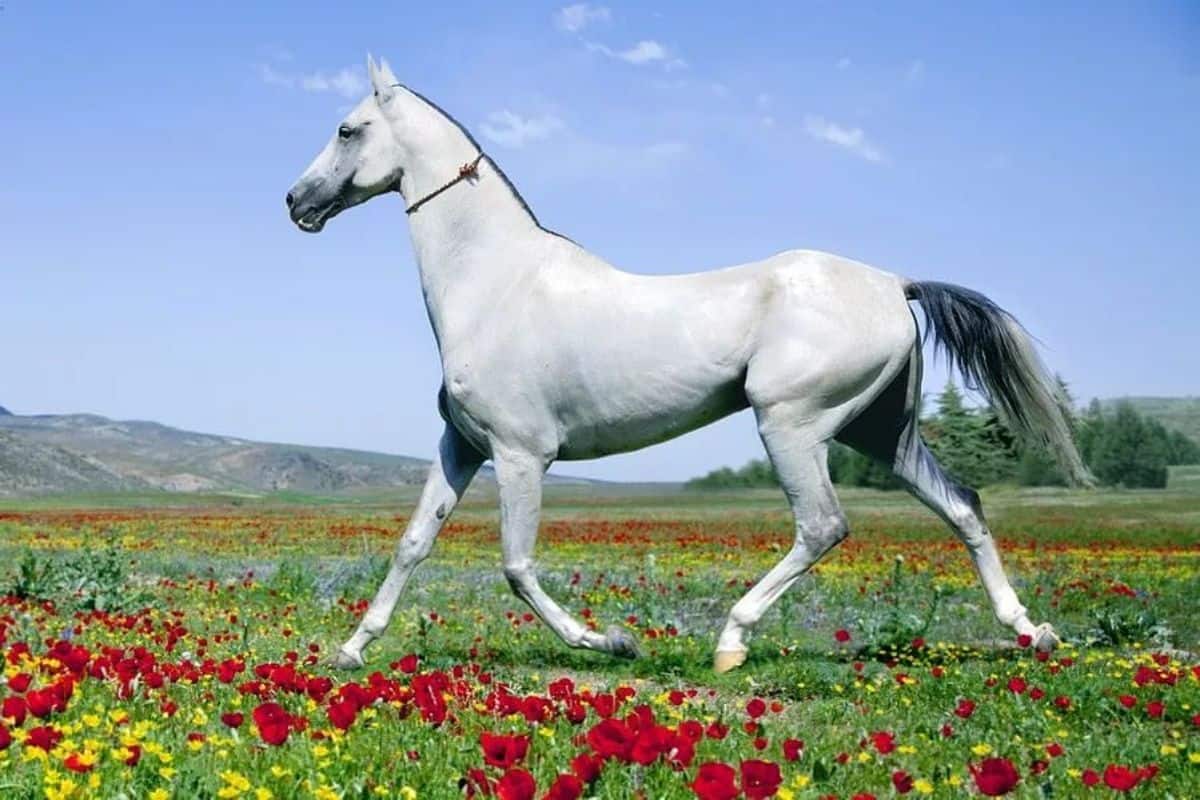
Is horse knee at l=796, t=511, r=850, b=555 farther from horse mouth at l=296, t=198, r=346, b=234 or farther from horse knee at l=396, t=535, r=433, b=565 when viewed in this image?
horse mouth at l=296, t=198, r=346, b=234

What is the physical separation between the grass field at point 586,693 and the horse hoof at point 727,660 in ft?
0.31

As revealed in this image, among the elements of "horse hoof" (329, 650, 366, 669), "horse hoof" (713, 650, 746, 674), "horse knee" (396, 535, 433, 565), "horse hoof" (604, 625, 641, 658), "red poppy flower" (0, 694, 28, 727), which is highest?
"horse knee" (396, 535, 433, 565)

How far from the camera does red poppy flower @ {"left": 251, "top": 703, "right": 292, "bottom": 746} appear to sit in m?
3.67

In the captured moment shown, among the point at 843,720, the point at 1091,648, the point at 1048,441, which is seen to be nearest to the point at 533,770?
the point at 843,720

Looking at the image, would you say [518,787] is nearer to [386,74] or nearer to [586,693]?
[586,693]

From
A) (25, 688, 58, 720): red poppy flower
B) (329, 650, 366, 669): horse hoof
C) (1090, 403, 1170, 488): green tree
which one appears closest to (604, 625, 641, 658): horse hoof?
(329, 650, 366, 669): horse hoof

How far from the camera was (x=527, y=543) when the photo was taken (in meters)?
7.17

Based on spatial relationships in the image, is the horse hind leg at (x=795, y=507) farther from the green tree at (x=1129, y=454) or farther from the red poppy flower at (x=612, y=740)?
the green tree at (x=1129, y=454)

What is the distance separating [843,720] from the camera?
5.74m

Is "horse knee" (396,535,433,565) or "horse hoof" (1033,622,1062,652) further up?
"horse knee" (396,535,433,565)

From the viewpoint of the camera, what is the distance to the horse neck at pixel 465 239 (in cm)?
750

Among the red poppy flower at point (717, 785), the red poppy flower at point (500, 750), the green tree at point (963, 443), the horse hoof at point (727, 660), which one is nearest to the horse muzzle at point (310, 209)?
the horse hoof at point (727, 660)

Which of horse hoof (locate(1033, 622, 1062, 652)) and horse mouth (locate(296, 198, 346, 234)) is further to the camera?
horse mouth (locate(296, 198, 346, 234))

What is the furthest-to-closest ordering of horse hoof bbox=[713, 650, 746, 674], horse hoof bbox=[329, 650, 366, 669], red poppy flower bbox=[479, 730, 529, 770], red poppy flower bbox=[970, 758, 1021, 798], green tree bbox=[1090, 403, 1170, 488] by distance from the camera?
1. green tree bbox=[1090, 403, 1170, 488]
2. horse hoof bbox=[329, 650, 366, 669]
3. horse hoof bbox=[713, 650, 746, 674]
4. red poppy flower bbox=[479, 730, 529, 770]
5. red poppy flower bbox=[970, 758, 1021, 798]
